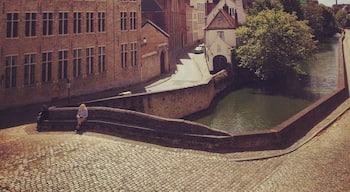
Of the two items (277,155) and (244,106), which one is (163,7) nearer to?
(244,106)

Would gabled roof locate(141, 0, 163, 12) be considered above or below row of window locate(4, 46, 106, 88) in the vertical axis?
above

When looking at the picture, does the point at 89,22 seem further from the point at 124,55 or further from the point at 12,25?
the point at 12,25

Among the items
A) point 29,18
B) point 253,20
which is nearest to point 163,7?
point 253,20

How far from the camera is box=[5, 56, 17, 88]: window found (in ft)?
81.6

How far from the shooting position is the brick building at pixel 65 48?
25.2 metres

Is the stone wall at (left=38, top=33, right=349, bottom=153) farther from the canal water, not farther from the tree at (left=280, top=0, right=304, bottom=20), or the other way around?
the tree at (left=280, top=0, right=304, bottom=20)

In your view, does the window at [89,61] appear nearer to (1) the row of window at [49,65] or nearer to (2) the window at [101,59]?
(1) the row of window at [49,65]

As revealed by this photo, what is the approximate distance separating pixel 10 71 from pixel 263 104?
24626 mm

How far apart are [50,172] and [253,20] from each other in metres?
37.3

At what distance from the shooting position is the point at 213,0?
3570 inches

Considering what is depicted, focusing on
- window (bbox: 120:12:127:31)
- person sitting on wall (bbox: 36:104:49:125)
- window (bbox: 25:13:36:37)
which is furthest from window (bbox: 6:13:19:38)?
window (bbox: 120:12:127:31)

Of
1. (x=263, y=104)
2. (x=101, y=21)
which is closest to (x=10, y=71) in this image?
(x=101, y=21)

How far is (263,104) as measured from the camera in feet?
123

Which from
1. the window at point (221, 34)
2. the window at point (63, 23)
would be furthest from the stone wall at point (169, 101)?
→ the window at point (221, 34)
